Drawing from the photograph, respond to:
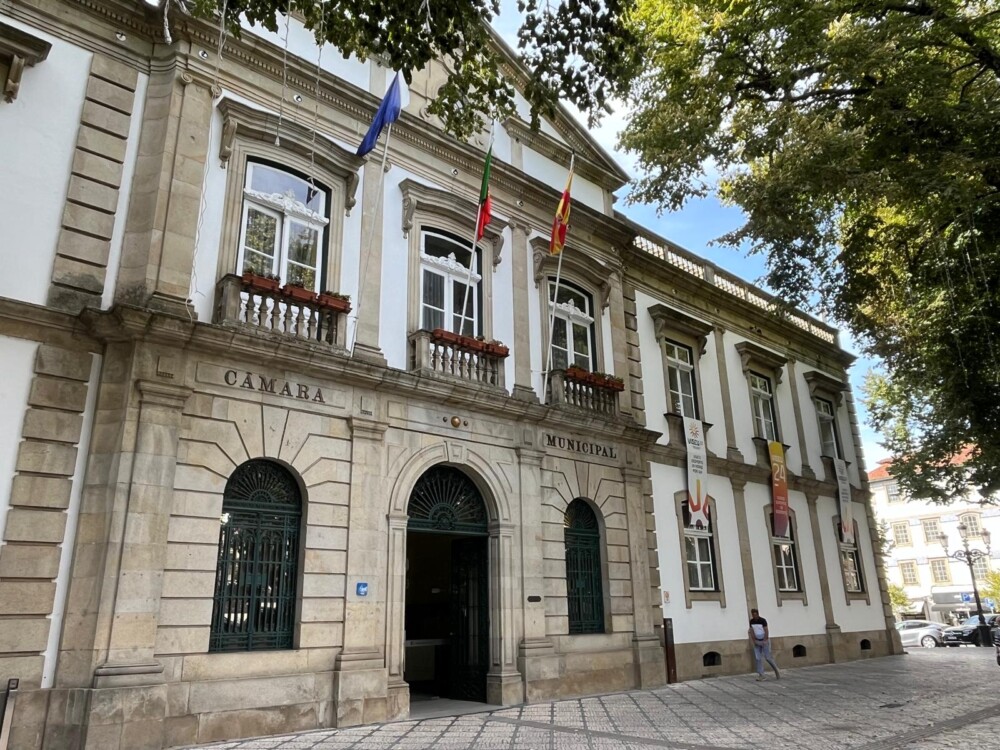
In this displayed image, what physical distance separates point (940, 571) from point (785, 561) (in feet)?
135

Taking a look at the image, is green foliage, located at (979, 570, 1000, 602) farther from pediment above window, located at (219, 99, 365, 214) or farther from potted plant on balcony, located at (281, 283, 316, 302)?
potted plant on balcony, located at (281, 283, 316, 302)

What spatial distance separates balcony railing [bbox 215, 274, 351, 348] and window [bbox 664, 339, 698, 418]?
8642mm

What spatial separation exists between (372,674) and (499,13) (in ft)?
26.2

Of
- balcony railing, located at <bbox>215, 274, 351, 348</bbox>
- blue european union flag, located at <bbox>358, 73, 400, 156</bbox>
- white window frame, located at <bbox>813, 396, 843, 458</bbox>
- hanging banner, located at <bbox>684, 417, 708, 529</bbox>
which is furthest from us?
white window frame, located at <bbox>813, 396, 843, 458</bbox>

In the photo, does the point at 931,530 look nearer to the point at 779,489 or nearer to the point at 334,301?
the point at 779,489

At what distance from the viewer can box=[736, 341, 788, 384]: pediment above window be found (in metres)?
18.7

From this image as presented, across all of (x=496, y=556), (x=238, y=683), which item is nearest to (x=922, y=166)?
(x=496, y=556)

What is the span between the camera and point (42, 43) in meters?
8.66

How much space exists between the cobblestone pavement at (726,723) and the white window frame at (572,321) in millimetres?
6042

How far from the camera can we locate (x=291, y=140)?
10.6m

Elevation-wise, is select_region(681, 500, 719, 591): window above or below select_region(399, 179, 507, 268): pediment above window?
below

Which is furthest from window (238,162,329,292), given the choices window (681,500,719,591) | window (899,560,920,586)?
window (899,560,920,586)

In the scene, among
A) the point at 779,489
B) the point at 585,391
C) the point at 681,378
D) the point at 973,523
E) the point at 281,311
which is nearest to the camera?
the point at 281,311

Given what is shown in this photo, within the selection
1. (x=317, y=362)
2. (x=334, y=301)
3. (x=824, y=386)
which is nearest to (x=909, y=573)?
(x=824, y=386)
